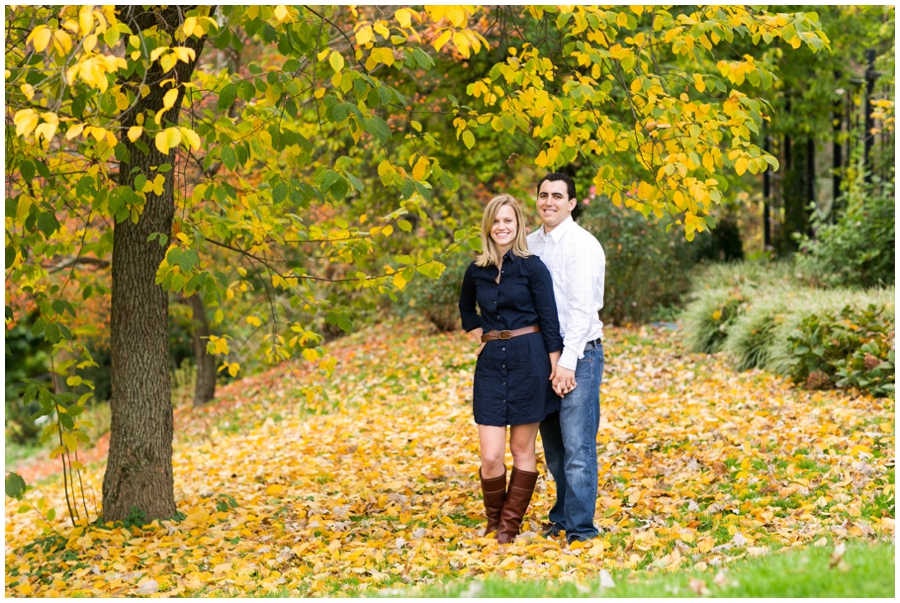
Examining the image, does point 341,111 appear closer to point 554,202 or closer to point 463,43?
point 463,43

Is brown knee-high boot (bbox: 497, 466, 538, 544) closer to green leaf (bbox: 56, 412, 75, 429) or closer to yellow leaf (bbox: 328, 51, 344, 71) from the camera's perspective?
yellow leaf (bbox: 328, 51, 344, 71)

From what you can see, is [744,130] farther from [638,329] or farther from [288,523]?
[638,329]

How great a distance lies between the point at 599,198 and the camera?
13039 mm

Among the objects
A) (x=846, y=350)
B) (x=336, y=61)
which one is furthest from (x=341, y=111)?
(x=846, y=350)

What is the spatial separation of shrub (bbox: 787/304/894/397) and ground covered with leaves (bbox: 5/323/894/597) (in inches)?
9.1

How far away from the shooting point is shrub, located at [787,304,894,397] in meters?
7.51

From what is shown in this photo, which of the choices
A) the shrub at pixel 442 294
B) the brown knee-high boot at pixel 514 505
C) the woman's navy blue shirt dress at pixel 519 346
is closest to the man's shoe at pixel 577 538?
Result: the brown knee-high boot at pixel 514 505

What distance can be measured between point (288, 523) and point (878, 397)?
Result: 5.40m

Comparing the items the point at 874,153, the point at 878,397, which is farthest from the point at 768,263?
the point at 878,397

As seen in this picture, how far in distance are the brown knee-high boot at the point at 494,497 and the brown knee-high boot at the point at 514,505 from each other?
66 millimetres

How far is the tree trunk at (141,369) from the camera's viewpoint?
5273 mm

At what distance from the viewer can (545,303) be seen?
4.21 meters

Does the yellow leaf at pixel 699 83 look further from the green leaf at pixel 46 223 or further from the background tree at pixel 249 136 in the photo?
A: the green leaf at pixel 46 223

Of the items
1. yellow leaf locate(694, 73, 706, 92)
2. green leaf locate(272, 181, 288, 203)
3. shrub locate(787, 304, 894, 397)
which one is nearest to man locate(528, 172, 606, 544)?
yellow leaf locate(694, 73, 706, 92)
